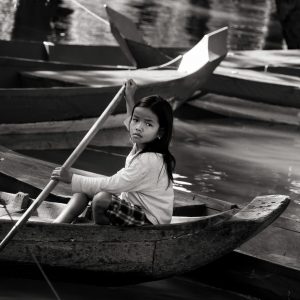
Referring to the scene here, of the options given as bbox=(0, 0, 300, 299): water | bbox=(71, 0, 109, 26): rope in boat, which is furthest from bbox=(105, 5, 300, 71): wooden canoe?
bbox=(71, 0, 109, 26): rope in boat

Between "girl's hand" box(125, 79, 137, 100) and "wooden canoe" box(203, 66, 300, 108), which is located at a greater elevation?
"girl's hand" box(125, 79, 137, 100)

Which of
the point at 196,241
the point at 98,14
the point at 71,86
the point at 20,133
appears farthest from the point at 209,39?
the point at 98,14

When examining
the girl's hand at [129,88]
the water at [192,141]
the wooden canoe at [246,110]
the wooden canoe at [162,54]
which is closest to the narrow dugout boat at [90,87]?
the water at [192,141]

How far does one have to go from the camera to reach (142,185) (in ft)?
A: 17.2

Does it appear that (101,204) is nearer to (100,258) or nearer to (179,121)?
(100,258)

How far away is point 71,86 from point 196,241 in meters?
4.99

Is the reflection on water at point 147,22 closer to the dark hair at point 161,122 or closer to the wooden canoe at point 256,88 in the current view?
the wooden canoe at point 256,88

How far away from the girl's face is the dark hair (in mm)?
23

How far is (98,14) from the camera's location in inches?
916

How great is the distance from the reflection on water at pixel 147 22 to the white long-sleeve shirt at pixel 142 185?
39.6 feet

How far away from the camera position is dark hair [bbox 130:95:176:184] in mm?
5156

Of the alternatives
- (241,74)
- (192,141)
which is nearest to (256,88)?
(241,74)

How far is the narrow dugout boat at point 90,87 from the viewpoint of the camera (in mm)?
8984

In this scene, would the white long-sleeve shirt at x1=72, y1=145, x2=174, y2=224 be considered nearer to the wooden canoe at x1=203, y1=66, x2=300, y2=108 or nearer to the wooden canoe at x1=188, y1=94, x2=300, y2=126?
the wooden canoe at x1=203, y1=66, x2=300, y2=108
